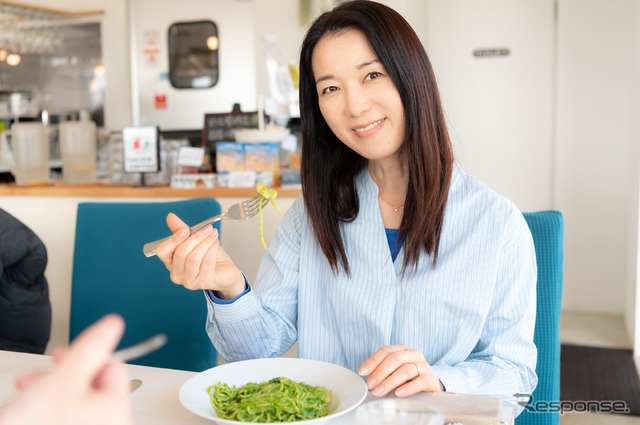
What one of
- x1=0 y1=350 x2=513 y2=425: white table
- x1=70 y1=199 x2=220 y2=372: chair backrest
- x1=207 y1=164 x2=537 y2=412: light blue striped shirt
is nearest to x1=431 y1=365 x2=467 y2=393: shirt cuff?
x1=207 y1=164 x2=537 y2=412: light blue striped shirt

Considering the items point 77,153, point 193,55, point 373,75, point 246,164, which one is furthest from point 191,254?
point 193,55

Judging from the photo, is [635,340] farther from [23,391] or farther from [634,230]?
[23,391]

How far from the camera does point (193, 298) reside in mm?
1579

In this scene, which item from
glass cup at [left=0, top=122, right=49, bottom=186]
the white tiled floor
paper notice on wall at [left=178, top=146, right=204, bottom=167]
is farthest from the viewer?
the white tiled floor

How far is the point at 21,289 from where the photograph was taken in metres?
1.78

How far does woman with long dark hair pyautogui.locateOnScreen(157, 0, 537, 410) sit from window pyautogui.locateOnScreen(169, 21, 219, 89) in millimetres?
3934

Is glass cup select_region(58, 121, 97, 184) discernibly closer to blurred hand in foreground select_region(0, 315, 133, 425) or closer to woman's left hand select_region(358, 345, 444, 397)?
woman's left hand select_region(358, 345, 444, 397)

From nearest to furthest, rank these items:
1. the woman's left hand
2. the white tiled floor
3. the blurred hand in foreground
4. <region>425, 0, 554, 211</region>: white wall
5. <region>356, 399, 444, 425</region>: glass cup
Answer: the blurred hand in foreground → <region>356, 399, 444, 425</region>: glass cup → the woman's left hand → the white tiled floor → <region>425, 0, 554, 211</region>: white wall

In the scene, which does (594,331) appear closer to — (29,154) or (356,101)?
(356,101)

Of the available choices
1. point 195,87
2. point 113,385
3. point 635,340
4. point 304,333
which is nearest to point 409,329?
point 304,333

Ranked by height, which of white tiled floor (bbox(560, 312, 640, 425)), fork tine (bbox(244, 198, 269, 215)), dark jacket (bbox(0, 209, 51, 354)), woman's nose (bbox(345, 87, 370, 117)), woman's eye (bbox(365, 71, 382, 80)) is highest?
woman's eye (bbox(365, 71, 382, 80))

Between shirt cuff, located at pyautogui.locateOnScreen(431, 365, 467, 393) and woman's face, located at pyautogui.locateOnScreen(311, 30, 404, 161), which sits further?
woman's face, located at pyautogui.locateOnScreen(311, 30, 404, 161)

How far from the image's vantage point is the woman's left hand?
35.2 inches

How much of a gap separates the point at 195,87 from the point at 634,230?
344 cm
